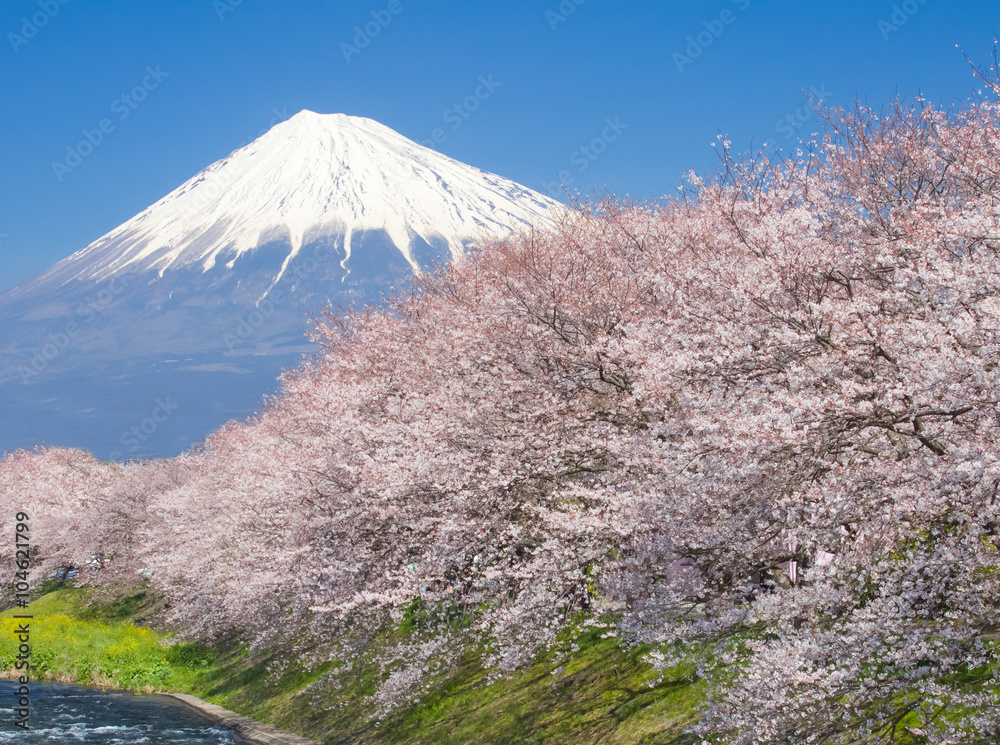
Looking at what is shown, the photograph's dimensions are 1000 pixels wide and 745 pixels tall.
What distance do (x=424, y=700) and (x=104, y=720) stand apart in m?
11.9

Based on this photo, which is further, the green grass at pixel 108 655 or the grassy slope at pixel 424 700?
the green grass at pixel 108 655

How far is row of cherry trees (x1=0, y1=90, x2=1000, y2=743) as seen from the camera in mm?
7875

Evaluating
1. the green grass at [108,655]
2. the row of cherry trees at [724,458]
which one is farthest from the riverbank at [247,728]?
the green grass at [108,655]

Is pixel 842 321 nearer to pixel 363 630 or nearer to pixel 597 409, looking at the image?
pixel 597 409

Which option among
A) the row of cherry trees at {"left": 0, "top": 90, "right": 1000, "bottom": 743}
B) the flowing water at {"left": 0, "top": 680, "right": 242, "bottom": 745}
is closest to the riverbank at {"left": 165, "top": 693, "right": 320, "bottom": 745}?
the flowing water at {"left": 0, "top": 680, "right": 242, "bottom": 745}

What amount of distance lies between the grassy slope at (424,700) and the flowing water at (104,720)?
1291 millimetres

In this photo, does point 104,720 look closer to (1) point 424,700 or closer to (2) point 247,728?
(2) point 247,728

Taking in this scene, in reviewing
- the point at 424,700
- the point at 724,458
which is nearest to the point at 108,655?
the point at 424,700

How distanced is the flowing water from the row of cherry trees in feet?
13.7

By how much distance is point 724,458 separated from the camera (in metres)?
9.02

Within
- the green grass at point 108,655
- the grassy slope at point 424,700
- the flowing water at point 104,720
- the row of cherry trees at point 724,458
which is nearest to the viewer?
the row of cherry trees at point 724,458

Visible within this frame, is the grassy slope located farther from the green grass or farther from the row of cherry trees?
the row of cherry trees

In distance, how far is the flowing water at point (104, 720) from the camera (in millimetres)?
21875

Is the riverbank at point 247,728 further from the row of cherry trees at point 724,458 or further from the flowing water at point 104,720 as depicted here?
the row of cherry trees at point 724,458
